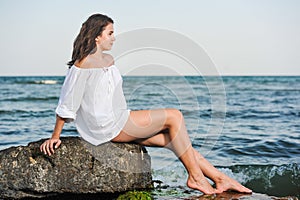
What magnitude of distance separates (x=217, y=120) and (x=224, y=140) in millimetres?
4252

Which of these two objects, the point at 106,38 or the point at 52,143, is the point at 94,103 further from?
the point at 106,38

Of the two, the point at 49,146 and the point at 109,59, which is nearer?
the point at 49,146

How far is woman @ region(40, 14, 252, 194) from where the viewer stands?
473 centimetres

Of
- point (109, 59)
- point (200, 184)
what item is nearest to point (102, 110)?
point (109, 59)

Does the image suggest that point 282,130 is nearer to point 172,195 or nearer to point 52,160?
point 172,195

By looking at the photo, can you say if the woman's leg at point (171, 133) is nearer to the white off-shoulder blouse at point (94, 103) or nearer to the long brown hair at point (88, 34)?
the white off-shoulder blouse at point (94, 103)

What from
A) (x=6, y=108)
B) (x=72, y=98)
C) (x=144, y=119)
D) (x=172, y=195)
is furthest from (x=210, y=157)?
(x=6, y=108)

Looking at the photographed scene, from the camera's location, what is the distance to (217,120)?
559 inches

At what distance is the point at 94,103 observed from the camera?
4766mm

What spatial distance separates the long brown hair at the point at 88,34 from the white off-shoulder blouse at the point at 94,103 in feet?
0.57

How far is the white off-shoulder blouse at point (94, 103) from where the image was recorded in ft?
15.4

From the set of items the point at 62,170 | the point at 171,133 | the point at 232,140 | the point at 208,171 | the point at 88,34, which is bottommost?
the point at 232,140

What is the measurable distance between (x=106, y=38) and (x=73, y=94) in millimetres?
697

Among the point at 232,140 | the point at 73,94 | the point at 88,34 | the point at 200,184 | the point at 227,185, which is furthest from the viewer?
the point at 232,140
